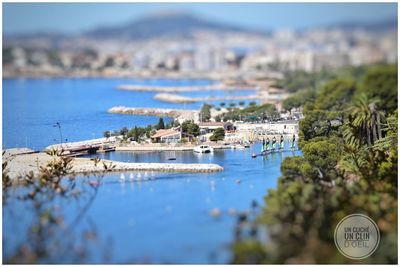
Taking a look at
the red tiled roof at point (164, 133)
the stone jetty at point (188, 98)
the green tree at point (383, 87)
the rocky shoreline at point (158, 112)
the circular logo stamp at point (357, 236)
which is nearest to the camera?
the circular logo stamp at point (357, 236)

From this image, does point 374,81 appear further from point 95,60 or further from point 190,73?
point 190,73

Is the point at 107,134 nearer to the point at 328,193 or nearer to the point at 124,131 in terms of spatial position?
the point at 124,131

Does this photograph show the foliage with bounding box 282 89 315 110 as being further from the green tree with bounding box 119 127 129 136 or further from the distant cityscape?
the green tree with bounding box 119 127 129 136

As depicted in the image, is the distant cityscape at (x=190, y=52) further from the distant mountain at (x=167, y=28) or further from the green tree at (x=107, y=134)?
the green tree at (x=107, y=134)

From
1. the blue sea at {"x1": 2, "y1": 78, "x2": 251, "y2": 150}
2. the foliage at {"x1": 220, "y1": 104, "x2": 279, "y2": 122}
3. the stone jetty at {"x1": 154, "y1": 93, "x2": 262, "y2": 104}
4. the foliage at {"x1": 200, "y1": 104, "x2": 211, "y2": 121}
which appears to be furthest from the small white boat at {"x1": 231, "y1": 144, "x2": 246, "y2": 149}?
the stone jetty at {"x1": 154, "y1": 93, "x2": 262, "y2": 104}

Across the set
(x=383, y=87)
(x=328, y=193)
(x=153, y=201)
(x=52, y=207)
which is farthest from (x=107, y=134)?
(x=383, y=87)

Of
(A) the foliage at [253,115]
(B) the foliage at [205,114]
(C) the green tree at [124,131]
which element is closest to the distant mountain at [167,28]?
(B) the foliage at [205,114]
